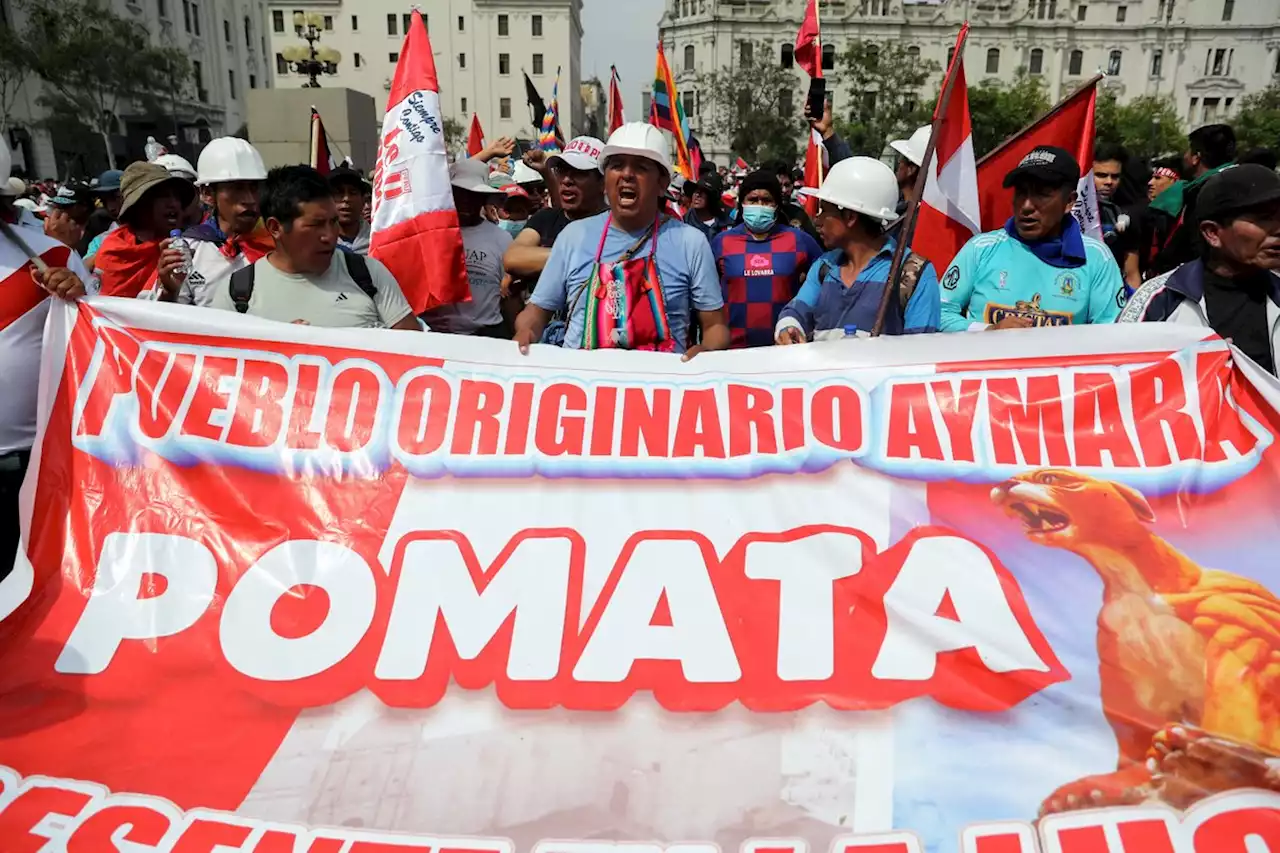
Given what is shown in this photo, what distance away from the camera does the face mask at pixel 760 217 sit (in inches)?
165

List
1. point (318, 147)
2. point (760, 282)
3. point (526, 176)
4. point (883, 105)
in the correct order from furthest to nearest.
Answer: point (883, 105) → point (526, 176) → point (318, 147) → point (760, 282)

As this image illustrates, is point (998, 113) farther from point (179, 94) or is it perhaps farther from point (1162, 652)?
point (1162, 652)

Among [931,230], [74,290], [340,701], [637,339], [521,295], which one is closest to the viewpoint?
[340,701]

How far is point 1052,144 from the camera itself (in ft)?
15.6

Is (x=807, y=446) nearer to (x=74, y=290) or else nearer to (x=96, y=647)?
(x=96, y=647)

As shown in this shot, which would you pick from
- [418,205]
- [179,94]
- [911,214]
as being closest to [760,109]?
[179,94]

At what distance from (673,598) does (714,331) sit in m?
1.26

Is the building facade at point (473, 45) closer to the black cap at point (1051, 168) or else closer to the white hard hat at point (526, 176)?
the white hard hat at point (526, 176)

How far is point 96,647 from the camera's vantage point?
2.38 metres

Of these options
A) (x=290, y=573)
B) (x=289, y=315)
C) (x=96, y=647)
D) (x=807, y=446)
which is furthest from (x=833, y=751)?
(x=289, y=315)

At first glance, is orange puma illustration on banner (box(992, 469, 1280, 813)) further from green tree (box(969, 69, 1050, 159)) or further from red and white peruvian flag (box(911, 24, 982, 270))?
green tree (box(969, 69, 1050, 159))

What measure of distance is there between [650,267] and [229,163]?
2.03m

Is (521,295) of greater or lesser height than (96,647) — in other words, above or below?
above

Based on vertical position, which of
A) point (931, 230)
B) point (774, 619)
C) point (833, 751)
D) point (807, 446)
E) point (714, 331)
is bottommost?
point (833, 751)
